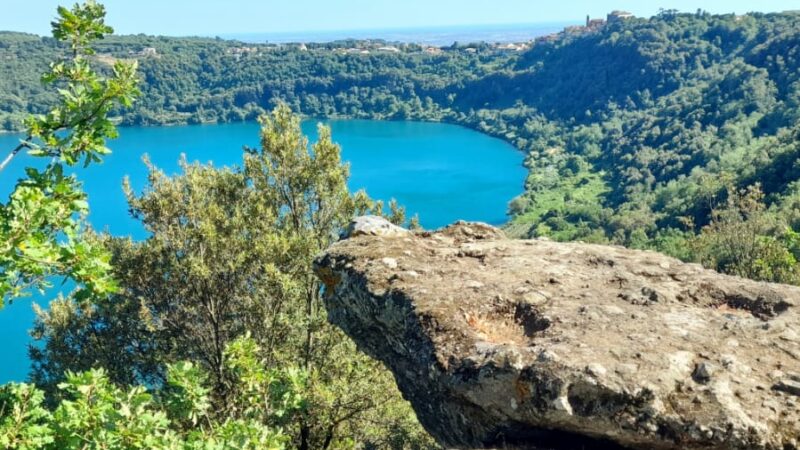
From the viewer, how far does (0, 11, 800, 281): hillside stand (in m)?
64.1

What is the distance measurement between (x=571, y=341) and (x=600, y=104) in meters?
146

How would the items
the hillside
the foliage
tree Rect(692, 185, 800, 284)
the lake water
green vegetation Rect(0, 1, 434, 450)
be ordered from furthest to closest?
the lake water < the hillside < tree Rect(692, 185, 800, 284) < green vegetation Rect(0, 1, 434, 450) < the foliage

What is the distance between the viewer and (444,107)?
6855 inches

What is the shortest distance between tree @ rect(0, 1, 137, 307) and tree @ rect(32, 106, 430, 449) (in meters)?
5.34

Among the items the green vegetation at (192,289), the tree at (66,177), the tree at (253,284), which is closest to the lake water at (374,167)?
the green vegetation at (192,289)

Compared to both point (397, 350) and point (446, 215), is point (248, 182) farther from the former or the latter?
point (446, 215)

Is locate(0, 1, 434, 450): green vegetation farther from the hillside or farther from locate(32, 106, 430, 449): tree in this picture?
the hillside

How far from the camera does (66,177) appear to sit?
5941 millimetres

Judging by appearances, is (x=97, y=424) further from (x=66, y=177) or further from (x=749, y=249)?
(x=749, y=249)

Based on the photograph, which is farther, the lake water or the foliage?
the lake water

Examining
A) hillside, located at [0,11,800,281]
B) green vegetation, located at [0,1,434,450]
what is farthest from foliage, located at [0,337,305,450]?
hillside, located at [0,11,800,281]

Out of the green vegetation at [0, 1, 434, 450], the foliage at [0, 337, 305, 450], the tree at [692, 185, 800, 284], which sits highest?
the foliage at [0, 337, 305, 450]

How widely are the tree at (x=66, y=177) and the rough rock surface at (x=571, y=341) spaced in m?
3.63

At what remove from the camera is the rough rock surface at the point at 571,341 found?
568 centimetres
